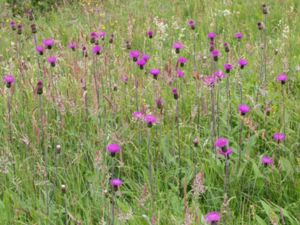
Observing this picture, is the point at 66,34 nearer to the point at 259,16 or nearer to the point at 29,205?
the point at 259,16

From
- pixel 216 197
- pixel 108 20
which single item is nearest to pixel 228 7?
pixel 108 20

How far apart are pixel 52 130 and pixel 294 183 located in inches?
51.7

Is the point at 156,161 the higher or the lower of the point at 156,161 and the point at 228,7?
the lower

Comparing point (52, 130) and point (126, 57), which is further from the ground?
point (126, 57)

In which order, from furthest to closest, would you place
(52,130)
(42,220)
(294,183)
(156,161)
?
(52,130) → (156,161) → (294,183) → (42,220)

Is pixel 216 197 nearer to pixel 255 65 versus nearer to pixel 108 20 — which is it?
pixel 255 65

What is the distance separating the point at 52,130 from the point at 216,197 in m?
1.09

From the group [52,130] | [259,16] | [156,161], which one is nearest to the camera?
[156,161]

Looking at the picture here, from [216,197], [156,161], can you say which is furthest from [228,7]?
[216,197]

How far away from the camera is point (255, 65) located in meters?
3.29

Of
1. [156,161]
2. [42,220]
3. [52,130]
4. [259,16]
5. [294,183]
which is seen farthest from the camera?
[259,16]

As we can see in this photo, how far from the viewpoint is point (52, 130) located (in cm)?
276

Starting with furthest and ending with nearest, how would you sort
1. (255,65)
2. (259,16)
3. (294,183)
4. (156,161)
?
(259,16) → (255,65) → (156,161) → (294,183)

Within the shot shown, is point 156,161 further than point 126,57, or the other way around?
point 126,57
